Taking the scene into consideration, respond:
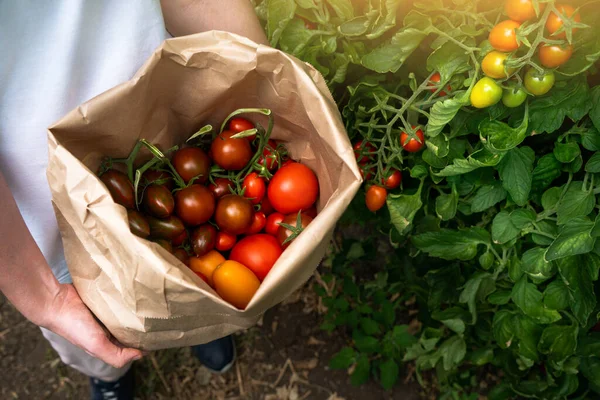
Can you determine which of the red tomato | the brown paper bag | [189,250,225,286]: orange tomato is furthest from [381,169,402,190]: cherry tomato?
[189,250,225,286]: orange tomato

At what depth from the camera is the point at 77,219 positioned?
0.74 m

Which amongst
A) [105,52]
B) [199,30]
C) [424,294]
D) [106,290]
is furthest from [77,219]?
[424,294]

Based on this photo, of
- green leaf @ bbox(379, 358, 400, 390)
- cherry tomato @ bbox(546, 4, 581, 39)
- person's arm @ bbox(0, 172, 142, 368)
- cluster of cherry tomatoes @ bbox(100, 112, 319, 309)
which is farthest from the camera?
green leaf @ bbox(379, 358, 400, 390)

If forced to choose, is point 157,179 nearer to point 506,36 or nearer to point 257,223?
point 257,223

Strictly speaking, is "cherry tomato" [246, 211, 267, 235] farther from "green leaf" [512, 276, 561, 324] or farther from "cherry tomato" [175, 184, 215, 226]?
"green leaf" [512, 276, 561, 324]

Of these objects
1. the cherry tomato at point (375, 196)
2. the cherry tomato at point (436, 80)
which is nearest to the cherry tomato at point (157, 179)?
the cherry tomato at point (375, 196)

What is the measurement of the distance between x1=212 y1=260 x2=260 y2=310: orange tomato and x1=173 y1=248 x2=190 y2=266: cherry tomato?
0.09 m

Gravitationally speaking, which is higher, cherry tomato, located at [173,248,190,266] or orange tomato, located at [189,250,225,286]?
cherry tomato, located at [173,248,190,266]

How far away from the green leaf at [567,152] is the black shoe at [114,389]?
4.13 feet

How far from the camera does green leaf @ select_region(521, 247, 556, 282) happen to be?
836mm

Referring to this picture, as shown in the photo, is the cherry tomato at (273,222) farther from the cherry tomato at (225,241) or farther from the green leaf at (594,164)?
the green leaf at (594,164)

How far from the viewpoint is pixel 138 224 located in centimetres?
80

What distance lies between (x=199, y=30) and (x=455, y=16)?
441mm

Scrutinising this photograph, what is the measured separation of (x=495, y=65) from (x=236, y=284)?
1.65ft
